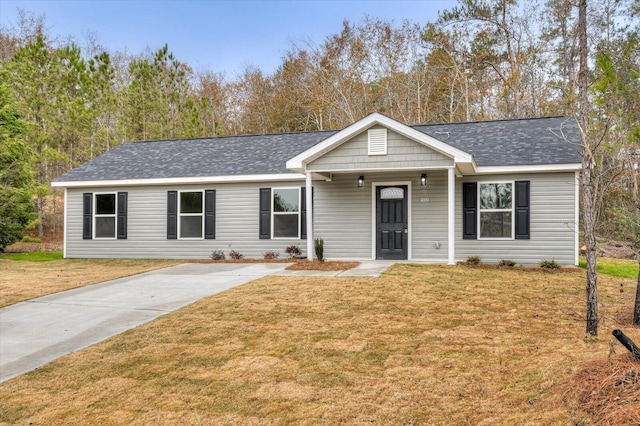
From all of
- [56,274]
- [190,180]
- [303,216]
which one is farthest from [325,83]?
[56,274]

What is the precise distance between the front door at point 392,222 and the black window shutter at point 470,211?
4.93 feet

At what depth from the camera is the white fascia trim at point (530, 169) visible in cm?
1125

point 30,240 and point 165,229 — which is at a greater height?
point 165,229

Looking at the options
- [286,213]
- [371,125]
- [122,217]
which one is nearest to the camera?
[371,125]

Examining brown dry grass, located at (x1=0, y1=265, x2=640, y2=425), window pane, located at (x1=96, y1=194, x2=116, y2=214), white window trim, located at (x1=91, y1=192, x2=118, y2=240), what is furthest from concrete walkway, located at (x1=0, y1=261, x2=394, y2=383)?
Result: window pane, located at (x1=96, y1=194, x2=116, y2=214)

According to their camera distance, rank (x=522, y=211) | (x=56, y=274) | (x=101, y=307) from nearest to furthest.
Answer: (x=101, y=307), (x=56, y=274), (x=522, y=211)

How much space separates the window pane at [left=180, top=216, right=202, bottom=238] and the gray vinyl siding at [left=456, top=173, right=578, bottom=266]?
8.34 m

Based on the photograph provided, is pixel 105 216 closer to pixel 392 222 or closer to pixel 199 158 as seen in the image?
pixel 199 158

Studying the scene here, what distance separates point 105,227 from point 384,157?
371 inches

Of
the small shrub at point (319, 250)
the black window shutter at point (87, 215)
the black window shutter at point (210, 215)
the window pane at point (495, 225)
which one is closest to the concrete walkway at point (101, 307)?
the small shrub at point (319, 250)

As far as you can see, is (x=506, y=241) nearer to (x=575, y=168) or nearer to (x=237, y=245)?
(x=575, y=168)

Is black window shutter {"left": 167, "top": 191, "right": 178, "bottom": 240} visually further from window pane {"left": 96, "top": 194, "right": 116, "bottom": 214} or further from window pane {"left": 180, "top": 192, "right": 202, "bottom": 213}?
window pane {"left": 96, "top": 194, "right": 116, "bottom": 214}

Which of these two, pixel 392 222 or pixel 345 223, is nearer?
pixel 392 222

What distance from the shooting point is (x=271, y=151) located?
15352 mm
